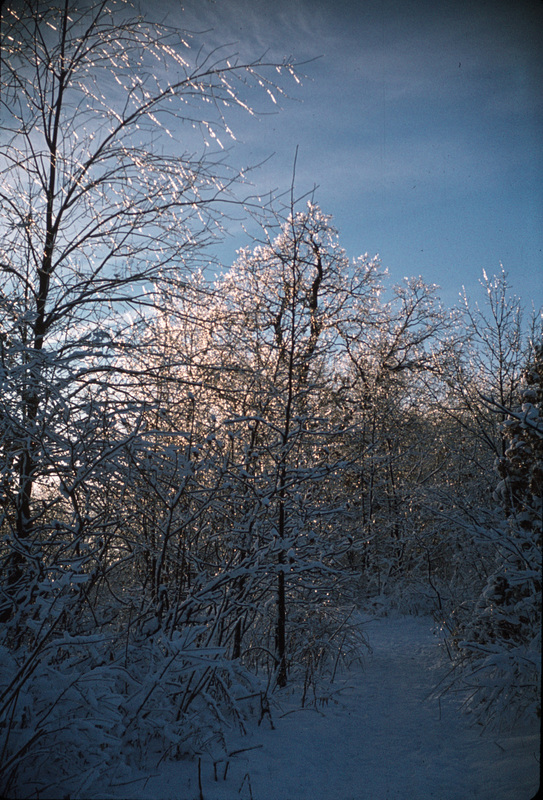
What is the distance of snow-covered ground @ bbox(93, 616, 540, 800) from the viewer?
2520 mm

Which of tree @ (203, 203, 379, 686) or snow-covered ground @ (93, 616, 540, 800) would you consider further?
tree @ (203, 203, 379, 686)

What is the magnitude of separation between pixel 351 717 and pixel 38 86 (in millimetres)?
5798

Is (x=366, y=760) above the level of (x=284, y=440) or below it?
below

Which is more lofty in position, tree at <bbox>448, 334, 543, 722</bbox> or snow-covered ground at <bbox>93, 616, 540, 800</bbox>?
tree at <bbox>448, 334, 543, 722</bbox>

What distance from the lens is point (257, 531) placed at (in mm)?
3967

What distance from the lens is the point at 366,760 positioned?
10.0 feet

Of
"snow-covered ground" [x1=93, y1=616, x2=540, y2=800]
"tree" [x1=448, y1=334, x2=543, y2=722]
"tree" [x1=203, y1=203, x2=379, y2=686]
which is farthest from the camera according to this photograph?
"tree" [x1=203, y1=203, x2=379, y2=686]

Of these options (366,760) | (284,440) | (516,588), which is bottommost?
(366,760)

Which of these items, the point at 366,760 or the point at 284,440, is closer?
the point at 366,760

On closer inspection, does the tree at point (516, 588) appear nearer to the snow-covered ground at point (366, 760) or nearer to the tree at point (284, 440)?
the snow-covered ground at point (366, 760)

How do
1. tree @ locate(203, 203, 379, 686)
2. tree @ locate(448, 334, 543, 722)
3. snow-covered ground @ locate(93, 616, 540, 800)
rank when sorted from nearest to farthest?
snow-covered ground @ locate(93, 616, 540, 800) → tree @ locate(448, 334, 543, 722) → tree @ locate(203, 203, 379, 686)

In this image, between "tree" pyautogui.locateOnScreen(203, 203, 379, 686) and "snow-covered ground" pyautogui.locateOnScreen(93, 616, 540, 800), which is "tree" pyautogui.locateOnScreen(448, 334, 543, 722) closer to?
"snow-covered ground" pyautogui.locateOnScreen(93, 616, 540, 800)

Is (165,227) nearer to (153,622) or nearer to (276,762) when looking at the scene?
(153,622)

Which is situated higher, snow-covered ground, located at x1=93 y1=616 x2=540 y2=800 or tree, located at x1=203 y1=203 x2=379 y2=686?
tree, located at x1=203 y1=203 x2=379 y2=686
